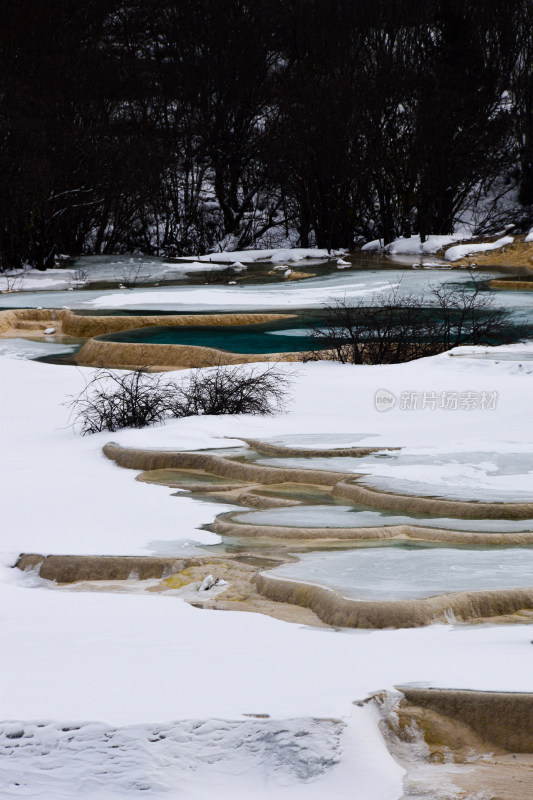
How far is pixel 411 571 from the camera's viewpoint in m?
5.15

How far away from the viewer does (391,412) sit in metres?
10.0

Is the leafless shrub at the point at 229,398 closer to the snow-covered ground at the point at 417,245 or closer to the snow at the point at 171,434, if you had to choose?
the snow at the point at 171,434

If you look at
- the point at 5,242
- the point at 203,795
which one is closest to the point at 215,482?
the point at 203,795

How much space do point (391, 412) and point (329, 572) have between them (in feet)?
16.3

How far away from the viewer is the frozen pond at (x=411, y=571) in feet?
15.9

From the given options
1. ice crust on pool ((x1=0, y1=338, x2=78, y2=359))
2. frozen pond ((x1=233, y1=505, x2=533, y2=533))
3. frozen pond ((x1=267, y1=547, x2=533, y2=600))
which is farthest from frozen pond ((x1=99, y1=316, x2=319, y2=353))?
frozen pond ((x1=267, y1=547, x2=533, y2=600))

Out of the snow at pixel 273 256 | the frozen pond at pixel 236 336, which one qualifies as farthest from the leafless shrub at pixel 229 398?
the snow at pixel 273 256

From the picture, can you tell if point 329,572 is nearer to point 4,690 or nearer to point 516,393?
point 4,690

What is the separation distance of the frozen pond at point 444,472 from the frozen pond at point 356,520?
0.31 metres

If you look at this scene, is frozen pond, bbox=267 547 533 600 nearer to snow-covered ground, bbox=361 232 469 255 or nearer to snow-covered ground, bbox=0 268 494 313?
snow-covered ground, bbox=0 268 494 313

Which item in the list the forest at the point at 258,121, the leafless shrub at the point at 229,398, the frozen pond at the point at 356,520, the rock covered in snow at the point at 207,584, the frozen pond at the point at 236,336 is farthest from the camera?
the forest at the point at 258,121

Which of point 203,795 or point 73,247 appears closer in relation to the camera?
point 203,795

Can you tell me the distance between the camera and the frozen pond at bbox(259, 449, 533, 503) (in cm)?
672

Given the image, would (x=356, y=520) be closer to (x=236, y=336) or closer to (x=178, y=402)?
(x=178, y=402)
